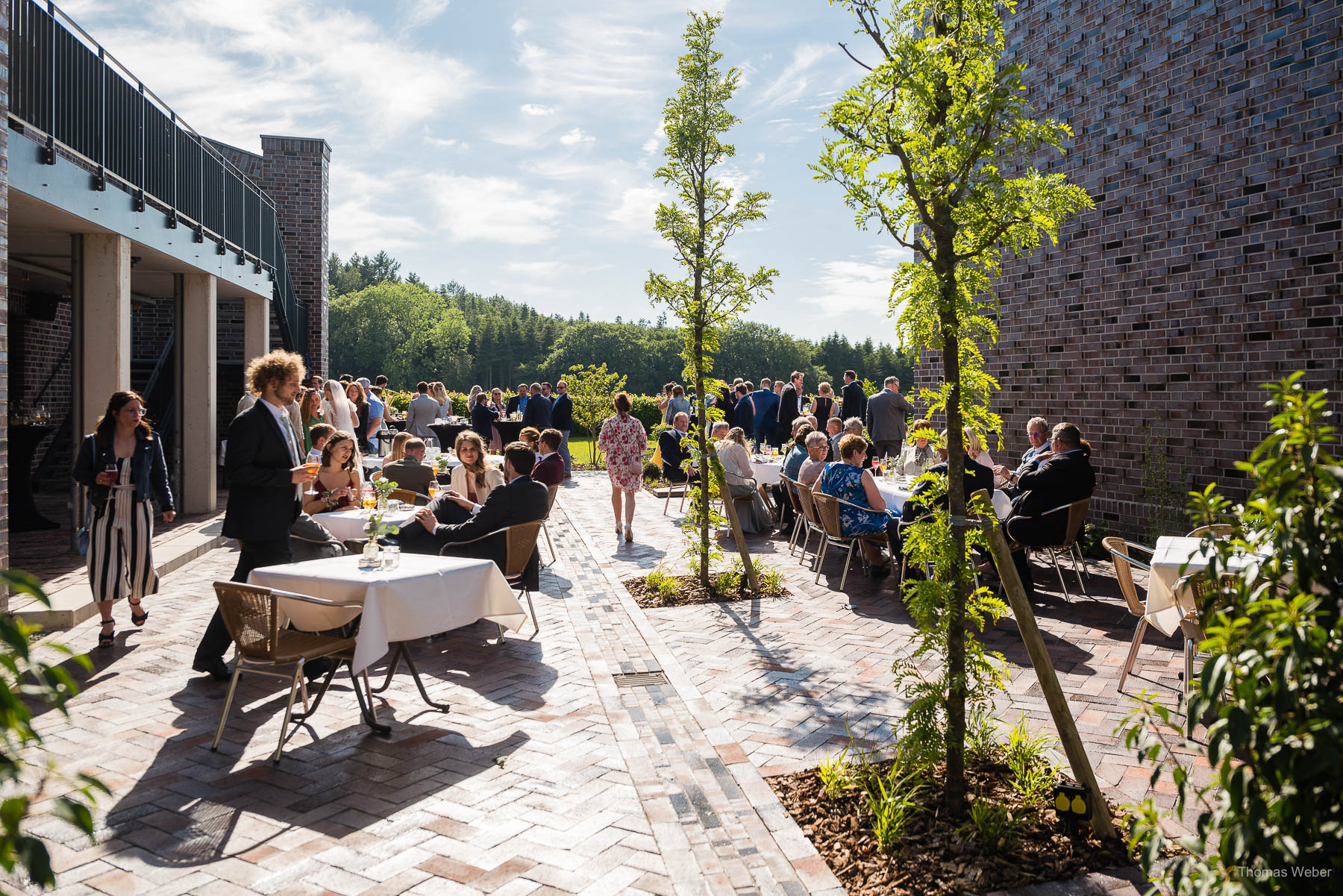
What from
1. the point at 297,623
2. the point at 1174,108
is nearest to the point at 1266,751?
the point at 297,623

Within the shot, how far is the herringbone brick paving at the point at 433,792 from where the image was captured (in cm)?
304

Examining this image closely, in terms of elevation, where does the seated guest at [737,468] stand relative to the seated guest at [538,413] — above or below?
below

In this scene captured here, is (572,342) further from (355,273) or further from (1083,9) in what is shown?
(1083,9)

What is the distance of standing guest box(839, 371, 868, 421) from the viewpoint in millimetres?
15016

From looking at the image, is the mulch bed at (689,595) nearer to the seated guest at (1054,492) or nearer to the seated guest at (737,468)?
the seated guest at (1054,492)

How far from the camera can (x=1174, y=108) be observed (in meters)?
7.88

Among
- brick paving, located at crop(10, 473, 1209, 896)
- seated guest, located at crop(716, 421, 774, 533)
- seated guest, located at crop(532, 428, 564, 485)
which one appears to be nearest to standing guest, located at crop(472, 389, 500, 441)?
seated guest, located at crop(716, 421, 774, 533)

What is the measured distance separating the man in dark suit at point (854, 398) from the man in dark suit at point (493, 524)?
952 centimetres

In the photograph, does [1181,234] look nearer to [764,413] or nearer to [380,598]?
[380,598]

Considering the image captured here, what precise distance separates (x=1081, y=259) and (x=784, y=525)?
16.0 feet

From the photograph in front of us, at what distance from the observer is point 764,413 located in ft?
52.7

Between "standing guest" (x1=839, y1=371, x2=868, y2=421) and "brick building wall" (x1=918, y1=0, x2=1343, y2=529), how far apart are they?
502 centimetres

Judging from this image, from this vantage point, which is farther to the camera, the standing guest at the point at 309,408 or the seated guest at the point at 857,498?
the standing guest at the point at 309,408

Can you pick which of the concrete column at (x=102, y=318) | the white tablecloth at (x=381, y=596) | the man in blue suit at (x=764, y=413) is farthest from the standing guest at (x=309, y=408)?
the man in blue suit at (x=764, y=413)
